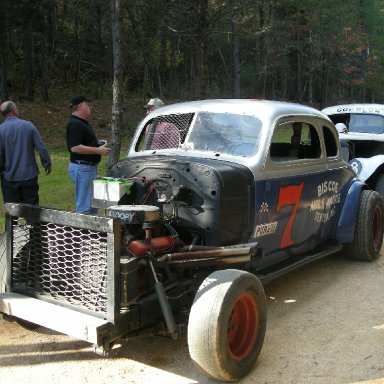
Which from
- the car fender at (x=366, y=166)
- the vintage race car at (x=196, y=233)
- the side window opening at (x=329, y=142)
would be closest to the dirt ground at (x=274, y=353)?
the vintage race car at (x=196, y=233)

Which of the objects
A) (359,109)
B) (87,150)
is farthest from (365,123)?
(87,150)

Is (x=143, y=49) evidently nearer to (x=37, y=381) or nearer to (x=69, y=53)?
(x=69, y=53)

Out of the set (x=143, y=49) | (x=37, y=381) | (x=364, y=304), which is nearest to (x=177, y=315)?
(x=37, y=381)

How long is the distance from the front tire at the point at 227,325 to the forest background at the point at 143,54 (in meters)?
15.6

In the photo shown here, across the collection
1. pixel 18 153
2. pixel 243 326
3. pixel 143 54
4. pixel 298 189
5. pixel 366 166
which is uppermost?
pixel 143 54

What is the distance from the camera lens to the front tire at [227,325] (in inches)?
130

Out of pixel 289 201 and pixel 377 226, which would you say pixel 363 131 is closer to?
pixel 377 226

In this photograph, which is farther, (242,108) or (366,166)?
(366,166)

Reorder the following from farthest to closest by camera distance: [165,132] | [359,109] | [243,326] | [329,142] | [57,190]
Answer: [57,190] < [359,109] < [329,142] < [165,132] < [243,326]

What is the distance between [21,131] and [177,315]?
3074 mm

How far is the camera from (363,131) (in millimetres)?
9242

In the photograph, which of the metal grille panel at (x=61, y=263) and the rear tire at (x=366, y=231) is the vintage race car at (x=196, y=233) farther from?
→ the rear tire at (x=366, y=231)

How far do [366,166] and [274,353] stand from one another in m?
4.81

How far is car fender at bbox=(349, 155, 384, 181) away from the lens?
785cm
